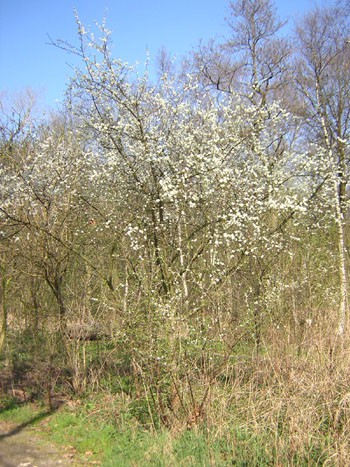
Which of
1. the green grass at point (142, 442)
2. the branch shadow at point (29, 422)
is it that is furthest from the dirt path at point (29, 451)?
the green grass at point (142, 442)

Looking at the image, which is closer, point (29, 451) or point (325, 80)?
point (29, 451)

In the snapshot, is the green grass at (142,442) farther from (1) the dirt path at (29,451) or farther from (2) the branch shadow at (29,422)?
(1) the dirt path at (29,451)

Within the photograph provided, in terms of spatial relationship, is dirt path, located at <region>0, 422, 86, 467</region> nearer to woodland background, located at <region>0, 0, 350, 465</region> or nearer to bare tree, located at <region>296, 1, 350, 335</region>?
woodland background, located at <region>0, 0, 350, 465</region>

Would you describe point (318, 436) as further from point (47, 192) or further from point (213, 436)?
point (47, 192)

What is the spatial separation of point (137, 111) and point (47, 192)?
70.6 inches

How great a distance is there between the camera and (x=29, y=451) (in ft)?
17.6

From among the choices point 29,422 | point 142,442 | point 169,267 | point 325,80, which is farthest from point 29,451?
point 325,80

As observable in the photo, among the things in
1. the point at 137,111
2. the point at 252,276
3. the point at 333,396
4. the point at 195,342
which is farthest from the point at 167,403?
the point at 137,111

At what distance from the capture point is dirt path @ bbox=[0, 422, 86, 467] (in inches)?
198

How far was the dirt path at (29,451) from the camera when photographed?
5.02m

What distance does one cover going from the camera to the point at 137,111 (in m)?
6.64

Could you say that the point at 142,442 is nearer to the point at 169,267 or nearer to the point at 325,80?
the point at 169,267

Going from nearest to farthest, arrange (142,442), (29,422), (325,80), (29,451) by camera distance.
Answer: (142,442) < (29,451) < (29,422) < (325,80)

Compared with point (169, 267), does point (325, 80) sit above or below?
above
